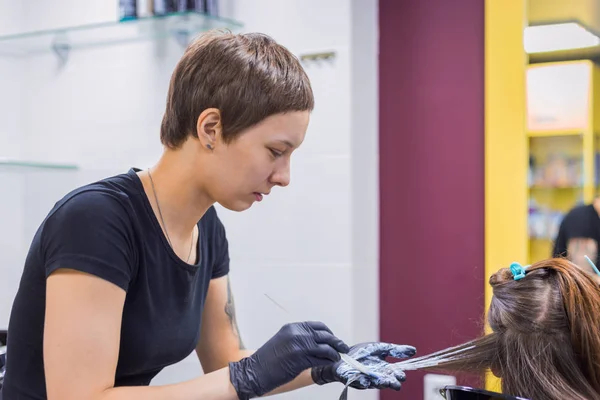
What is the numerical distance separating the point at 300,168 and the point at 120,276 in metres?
1.26

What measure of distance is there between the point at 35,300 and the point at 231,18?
153cm

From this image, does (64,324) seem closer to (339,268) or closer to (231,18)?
(339,268)

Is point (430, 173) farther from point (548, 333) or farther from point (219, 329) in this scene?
point (548, 333)

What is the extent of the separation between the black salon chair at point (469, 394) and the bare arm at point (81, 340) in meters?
0.42

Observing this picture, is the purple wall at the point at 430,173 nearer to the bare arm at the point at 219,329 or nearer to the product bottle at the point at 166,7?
the product bottle at the point at 166,7

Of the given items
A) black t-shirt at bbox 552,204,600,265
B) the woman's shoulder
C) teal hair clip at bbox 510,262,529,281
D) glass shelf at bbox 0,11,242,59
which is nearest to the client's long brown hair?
teal hair clip at bbox 510,262,529,281

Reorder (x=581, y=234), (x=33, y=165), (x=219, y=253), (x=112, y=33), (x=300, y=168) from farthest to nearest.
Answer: (x=112, y=33), (x=33, y=165), (x=300, y=168), (x=581, y=234), (x=219, y=253)

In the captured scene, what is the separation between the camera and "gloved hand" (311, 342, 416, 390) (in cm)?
123

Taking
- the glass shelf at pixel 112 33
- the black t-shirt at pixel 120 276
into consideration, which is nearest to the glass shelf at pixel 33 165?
the glass shelf at pixel 112 33

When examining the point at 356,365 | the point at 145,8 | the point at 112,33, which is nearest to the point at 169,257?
the point at 356,365

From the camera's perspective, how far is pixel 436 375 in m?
2.40

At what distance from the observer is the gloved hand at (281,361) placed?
118cm

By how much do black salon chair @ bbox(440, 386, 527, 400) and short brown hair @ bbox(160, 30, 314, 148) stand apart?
502mm

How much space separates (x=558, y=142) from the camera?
229 centimetres
